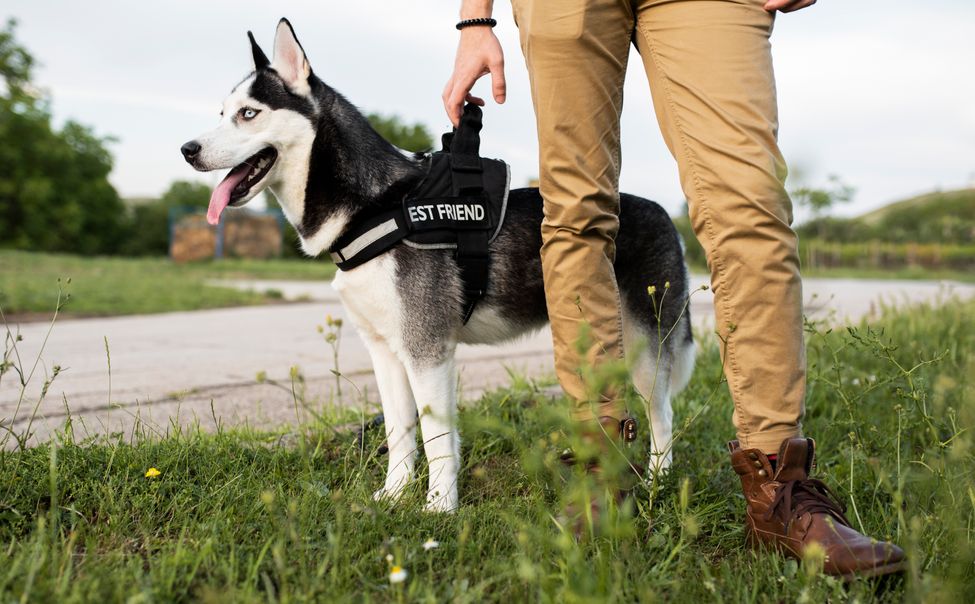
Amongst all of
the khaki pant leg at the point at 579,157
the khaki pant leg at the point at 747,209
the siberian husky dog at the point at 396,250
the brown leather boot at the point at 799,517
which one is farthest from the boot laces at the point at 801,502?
the siberian husky dog at the point at 396,250

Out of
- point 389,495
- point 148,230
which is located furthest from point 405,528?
point 148,230

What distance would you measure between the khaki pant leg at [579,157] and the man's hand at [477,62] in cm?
14

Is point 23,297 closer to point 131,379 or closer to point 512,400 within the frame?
point 131,379

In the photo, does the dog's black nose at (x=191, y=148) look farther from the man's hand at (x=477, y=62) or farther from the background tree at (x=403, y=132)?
the background tree at (x=403, y=132)

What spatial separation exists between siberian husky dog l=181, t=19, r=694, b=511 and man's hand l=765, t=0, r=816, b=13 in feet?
3.26

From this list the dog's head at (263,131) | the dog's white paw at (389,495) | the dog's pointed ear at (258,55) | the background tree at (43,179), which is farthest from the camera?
the background tree at (43,179)

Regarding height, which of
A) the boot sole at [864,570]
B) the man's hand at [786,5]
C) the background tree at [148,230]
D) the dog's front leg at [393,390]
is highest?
the background tree at [148,230]

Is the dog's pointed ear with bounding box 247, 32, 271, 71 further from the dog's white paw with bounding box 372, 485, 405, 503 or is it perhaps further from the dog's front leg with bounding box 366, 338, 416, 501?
the dog's white paw with bounding box 372, 485, 405, 503

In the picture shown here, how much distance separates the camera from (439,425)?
2564mm

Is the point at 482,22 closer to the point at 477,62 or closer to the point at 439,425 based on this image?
the point at 477,62

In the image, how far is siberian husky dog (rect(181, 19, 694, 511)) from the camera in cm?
262

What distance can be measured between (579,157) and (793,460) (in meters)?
1.02

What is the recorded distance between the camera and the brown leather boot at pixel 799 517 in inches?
68.5

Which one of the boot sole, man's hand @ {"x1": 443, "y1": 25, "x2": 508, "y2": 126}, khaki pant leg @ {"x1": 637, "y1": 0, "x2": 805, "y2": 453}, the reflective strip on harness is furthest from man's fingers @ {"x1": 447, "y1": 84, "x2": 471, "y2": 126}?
the boot sole
